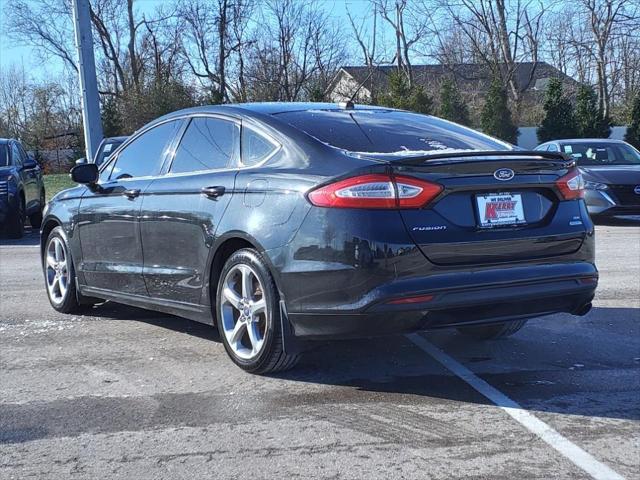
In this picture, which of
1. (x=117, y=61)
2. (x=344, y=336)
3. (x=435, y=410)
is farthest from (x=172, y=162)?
(x=117, y=61)

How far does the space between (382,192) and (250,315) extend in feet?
3.93

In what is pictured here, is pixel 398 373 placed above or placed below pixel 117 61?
below

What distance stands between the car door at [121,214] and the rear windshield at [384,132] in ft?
4.06

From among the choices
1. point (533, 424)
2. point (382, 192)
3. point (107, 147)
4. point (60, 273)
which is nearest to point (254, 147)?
point (382, 192)

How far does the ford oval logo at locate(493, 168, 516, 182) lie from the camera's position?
14.2 ft

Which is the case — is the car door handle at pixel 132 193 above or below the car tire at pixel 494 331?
above

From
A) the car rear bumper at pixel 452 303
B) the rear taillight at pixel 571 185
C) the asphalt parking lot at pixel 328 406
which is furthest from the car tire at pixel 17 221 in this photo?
the rear taillight at pixel 571 185

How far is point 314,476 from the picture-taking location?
132 inches

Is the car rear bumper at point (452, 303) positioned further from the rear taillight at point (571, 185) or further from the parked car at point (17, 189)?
the parked car at point (17, 189)

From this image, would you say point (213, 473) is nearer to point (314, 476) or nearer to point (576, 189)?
point (314, 476)

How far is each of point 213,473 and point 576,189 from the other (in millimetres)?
2712

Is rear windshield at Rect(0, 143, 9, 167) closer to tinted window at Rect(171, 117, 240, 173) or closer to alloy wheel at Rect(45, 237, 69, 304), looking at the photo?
alloy wheel at Rect(45, 237, 69, 304)

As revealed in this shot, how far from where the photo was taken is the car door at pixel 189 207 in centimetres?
495

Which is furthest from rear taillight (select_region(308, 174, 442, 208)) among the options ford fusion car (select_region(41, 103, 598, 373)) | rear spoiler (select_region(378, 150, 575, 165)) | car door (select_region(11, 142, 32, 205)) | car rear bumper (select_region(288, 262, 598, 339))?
car door (select_region(11, 142, 32, 205))
